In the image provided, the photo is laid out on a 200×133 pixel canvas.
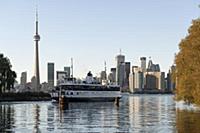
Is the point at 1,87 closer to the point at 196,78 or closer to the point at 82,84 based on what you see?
the point at 82,84

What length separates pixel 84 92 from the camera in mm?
191125

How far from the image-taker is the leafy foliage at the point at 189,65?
224 feet

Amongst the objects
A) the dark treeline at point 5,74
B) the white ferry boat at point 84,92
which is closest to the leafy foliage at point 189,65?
the white ferry boat at point 84,92

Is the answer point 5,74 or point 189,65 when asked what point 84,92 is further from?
point 189,65

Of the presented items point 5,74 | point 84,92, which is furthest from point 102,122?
point 84,92

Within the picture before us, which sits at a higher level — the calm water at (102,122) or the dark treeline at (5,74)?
the dark treeline at (5,74)

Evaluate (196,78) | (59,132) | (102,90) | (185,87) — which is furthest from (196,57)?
(102,90)

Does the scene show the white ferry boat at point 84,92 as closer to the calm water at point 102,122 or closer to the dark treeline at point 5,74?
the dark treeline at point 5,74

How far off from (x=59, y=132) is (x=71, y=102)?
131 meters

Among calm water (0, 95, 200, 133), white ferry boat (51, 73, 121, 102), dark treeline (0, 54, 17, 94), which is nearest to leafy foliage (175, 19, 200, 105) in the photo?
calm water (0, 95, 200, 133)

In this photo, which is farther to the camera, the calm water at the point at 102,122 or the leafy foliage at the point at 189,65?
the leafy foliage at the point at 189,65

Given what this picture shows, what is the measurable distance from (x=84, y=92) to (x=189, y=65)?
117747 mm

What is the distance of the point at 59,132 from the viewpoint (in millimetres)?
52875

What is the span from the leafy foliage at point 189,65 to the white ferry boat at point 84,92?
9710 centimetres
